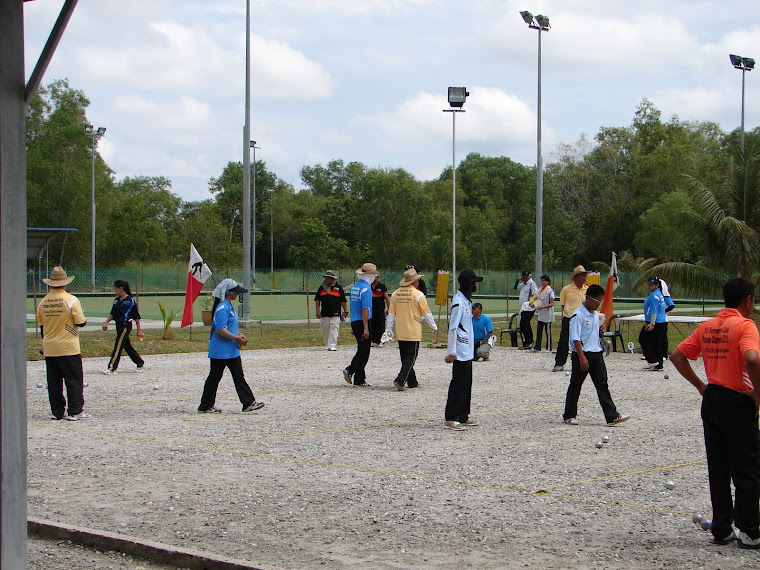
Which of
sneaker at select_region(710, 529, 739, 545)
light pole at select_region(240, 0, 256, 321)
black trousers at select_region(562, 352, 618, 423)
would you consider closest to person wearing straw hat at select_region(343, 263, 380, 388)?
black trousers at select_region(562, 352, 618, 423)

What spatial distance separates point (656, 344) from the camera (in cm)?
1856

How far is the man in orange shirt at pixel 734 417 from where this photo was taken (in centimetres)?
602

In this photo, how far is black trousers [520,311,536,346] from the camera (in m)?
22.8

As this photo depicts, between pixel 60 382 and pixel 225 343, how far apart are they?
2108 mm

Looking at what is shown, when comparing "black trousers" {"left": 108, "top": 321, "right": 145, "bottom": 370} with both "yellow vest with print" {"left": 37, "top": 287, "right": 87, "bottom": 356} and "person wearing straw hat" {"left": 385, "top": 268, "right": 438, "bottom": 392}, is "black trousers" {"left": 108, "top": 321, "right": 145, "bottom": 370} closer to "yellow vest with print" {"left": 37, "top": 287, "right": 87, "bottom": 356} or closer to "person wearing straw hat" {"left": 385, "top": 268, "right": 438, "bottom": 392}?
"yellow vest with print" {"left": 37, "top": 287, "right": 87, "bottom": 356}

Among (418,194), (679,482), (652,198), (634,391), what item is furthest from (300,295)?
(679,482)

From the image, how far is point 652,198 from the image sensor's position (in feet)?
246

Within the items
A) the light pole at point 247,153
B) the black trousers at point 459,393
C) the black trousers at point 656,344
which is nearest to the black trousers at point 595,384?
the black trousers at point 459,393

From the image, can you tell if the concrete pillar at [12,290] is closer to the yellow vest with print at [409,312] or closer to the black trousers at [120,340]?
the yellow vest with print at [409,312]

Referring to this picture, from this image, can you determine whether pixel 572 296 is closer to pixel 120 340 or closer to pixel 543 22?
pixel 120 340

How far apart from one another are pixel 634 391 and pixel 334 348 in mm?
8970

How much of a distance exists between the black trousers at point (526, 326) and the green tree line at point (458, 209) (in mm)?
36192

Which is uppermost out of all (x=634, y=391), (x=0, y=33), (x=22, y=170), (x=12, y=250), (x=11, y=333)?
(x=0, y=33)

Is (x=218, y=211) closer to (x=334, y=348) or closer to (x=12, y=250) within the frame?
(x=334, y=348)
